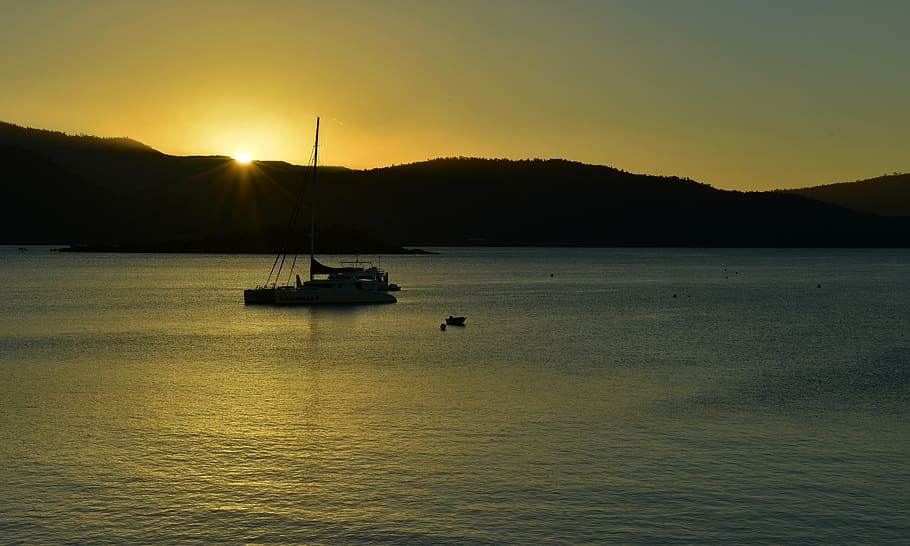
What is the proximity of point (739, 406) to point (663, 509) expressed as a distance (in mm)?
14880

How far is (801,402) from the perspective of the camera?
36188 millimetres

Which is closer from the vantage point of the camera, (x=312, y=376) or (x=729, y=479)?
(x=729, y=479)

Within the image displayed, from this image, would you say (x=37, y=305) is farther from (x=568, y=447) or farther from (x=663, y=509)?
(x=663, y=509)

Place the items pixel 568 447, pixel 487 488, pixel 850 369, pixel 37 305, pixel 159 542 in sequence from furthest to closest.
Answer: pixel 37 305 < pixel 850 369 < pixel 568 447 < pixel 487 488 < pixel 159 542

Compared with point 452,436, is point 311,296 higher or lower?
higher

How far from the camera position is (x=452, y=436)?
29.5 meters

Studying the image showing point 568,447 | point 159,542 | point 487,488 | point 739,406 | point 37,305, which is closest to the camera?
point 159,542

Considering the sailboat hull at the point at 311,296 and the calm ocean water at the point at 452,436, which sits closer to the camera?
the calm ocean water at the point at 452,436

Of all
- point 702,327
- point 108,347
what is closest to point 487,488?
point 108,347

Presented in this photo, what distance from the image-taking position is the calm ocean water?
2073 cm

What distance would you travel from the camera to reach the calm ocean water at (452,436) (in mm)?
20734

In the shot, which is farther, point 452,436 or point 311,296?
point 311,296

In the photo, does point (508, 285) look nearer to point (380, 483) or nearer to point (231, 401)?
point (231, 401)

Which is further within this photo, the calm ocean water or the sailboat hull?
the sailboat hull
